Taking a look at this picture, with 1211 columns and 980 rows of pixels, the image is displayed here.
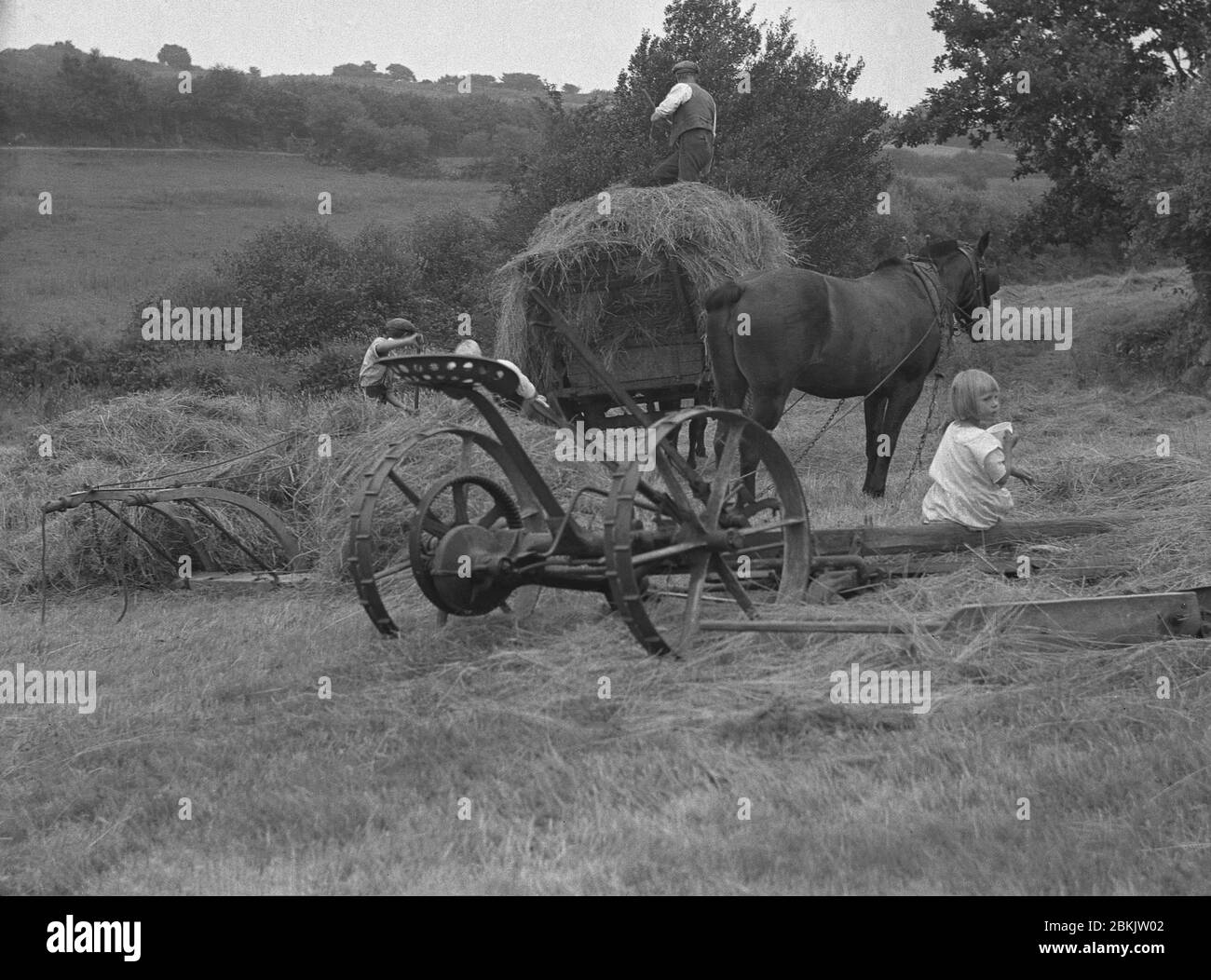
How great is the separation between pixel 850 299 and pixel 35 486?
6134mm

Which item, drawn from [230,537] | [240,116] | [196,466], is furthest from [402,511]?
[240,116]

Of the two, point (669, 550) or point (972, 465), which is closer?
point (669, 550)

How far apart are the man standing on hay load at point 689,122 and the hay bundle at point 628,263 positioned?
1139 mm

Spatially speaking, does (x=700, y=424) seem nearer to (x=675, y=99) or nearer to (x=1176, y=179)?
(x=675, y=99)

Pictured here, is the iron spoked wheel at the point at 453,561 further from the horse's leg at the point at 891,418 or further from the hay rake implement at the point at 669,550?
the horse's leg at the point at 891,418

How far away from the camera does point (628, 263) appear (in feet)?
35.1

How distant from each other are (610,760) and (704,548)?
56.2 inches

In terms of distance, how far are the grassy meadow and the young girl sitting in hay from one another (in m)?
0.31

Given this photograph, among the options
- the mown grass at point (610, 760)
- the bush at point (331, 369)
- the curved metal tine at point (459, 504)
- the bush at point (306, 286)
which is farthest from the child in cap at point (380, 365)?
the bush at point (306, 286)

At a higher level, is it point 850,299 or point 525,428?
point 850,299

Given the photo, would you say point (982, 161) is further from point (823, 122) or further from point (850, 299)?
point (850, 299)

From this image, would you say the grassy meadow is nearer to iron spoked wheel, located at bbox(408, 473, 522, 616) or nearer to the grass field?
iron spoked wheel, located at bbox(408, 473, 522, 616)
